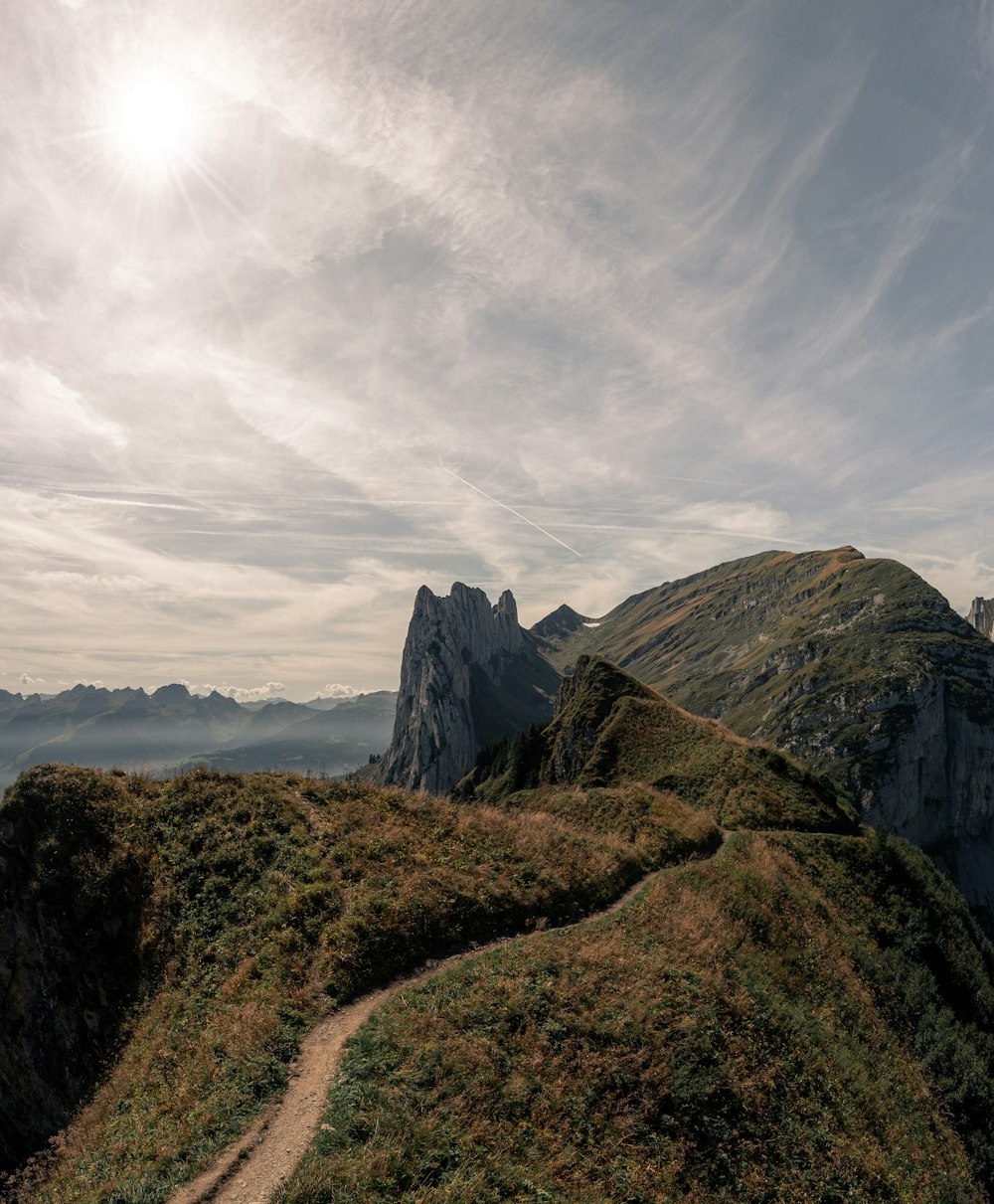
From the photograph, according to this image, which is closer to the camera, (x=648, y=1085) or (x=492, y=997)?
(x=648, y=1085)

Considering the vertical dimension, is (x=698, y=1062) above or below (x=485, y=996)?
below

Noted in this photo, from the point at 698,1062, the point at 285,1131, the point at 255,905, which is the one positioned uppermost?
the point at 255,905

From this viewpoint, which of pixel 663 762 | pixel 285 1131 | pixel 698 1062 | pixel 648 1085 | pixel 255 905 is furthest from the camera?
pixel 663 762

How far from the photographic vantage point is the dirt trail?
37.2 ft

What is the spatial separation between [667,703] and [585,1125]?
2638 inches

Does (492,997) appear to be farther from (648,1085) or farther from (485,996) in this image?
(648,1085)

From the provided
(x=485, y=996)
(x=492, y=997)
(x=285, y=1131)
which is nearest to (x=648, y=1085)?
(x=492, y=997)

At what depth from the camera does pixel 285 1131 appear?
509 inches

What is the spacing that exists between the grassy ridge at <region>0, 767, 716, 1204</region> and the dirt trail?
476 millimetres

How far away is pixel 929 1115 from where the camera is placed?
915 inches

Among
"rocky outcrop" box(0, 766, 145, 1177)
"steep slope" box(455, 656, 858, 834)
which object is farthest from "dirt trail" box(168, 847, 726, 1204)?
"steep slope" box(455, 656, 858, 834)

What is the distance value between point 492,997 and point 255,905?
41.9 ft

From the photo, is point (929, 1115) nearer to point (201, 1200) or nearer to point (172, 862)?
point (201, 1200)

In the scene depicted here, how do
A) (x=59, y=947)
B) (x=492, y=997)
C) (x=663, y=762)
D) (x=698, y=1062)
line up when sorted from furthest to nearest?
(x=663, y=762)
(x=59, y=947)
(x=492, y=997)
(x=698, y=1062)
